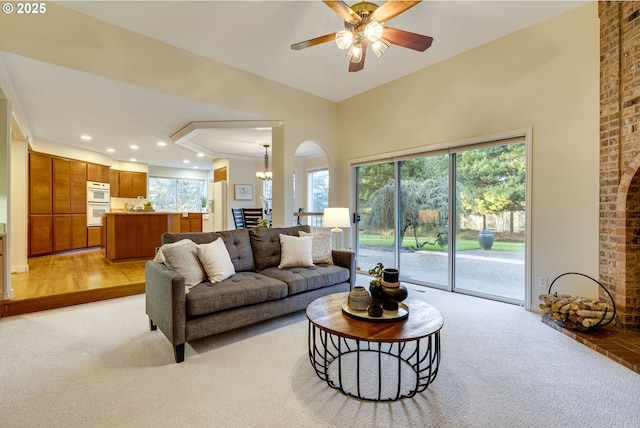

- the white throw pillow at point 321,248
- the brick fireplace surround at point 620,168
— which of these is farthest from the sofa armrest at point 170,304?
the brick fireplace surround at point 620,168

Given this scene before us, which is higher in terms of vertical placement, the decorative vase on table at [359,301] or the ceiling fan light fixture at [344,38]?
the ceiling fan light fixture at [344,38]

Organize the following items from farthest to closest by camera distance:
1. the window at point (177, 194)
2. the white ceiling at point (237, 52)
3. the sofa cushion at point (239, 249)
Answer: the window at point (177, 194) < the sofa cushion at point (239, 249) < the white ceiling at point (237, 52)

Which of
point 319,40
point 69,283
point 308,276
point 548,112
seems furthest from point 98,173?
point 548,112

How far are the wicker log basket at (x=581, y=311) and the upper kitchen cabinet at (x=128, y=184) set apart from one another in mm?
9686

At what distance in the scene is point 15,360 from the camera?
2189mm

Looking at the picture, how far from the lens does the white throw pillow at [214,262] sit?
8.74 ft

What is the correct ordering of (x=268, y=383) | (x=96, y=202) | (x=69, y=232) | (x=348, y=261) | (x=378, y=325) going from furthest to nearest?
(x=96, y=202)
(x=69, y=232)
(x=348, y=261)
(x=268, y=383)
(x=378, y=325)

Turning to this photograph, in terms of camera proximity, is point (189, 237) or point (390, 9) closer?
point (390, 9)

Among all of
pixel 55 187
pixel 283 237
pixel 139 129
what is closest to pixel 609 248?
pixel 283 237

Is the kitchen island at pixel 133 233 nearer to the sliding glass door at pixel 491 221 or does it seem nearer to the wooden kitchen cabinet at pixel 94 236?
the wooden kitchen cabinet at pixel 94 236

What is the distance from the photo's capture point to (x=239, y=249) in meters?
3.15

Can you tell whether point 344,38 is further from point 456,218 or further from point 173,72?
point 456,218

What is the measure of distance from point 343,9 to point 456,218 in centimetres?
294

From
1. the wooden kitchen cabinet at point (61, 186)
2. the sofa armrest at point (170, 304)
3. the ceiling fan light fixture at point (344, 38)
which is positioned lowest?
the sofa armrest at point (170, 304)
